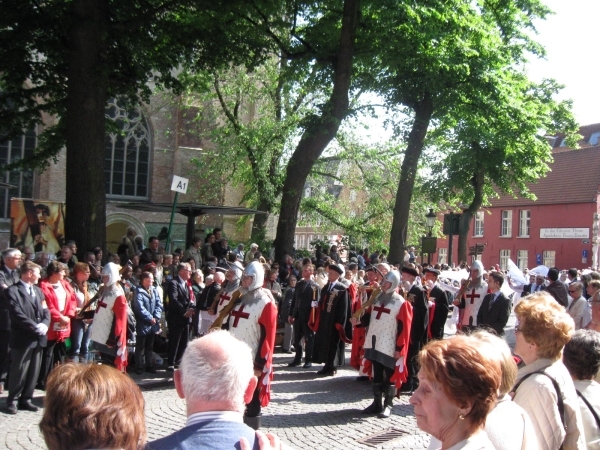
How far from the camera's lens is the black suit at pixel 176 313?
11680mm

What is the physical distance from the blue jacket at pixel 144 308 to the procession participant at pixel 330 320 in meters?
2.98

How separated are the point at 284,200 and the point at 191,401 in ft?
49.9

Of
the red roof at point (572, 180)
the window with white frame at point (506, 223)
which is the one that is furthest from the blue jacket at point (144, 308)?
the window with white frame at point (506, 223)

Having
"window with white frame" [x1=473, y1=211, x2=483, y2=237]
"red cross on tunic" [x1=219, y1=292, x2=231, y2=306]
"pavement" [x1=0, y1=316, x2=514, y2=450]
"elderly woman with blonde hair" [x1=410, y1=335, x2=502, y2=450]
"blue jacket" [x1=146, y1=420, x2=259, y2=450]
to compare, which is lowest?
"pavement" [x1=0, y1=316, x2=514, y2=450]

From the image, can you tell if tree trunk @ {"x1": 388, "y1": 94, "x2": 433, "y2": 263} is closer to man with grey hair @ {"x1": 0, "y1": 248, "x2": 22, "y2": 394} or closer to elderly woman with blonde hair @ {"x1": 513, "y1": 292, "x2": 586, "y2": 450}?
man with grey hair @ {"x1": 0, "y1": 248, "x2": 22, "y2": 394}

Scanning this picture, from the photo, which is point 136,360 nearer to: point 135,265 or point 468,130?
point 135,265

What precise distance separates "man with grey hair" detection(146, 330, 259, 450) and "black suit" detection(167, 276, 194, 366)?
9164 mm

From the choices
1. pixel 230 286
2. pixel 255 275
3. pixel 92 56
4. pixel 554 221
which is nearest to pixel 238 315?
pixel 255 275

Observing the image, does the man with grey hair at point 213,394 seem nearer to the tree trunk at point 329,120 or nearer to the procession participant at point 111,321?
the procession participant at point 111,321

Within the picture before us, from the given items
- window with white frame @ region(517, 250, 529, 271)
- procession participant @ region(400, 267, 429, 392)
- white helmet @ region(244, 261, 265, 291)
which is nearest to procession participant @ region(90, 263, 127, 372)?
white helmet @ region(244, 261, 265, 291)

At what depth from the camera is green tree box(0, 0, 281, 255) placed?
50.4 feet

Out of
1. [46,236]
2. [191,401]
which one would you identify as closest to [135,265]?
[46,236]

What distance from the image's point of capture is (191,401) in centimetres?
253

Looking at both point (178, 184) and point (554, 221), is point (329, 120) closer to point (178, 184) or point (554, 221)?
point (178, 184)
